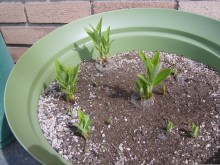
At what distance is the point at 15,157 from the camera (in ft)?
4.53

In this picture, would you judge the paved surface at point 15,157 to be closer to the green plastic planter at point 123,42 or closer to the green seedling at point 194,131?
the green plastic planter at point 123,42

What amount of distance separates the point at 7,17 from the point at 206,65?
0.96 m

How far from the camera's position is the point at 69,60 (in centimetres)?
107

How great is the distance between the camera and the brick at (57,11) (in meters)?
1.36

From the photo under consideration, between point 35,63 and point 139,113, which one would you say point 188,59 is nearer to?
point 139,113

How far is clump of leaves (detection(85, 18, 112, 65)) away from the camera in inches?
39.0

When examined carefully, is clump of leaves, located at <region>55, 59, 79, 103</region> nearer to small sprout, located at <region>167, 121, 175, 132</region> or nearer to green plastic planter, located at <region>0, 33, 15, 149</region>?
small sprout, located at <region>167, 121, 175, 132</region>

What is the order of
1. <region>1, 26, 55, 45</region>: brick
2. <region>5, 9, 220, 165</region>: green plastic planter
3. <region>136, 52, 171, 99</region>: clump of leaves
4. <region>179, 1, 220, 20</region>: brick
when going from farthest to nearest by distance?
1. <region>1, 26, 55, 45</region>: brick
2. <region>179, 1, 220, 20</region>: brick
3. <region>5, 9, 220, 165</region>: green plastic planter
4. <region>136, 52, 171, 99</region>: clump of leaves

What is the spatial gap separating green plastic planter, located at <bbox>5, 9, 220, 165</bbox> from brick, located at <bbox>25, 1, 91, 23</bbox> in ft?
0.98

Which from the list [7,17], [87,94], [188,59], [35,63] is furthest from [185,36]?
[7,17]

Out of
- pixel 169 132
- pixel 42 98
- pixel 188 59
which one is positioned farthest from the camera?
pixel 188 59

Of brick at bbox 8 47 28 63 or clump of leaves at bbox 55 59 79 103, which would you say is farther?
brick at bbox 8 47 28 63

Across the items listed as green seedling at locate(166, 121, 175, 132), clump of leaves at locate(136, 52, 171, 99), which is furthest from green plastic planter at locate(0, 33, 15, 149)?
green seedling at locate(166, 121, 175, 132)

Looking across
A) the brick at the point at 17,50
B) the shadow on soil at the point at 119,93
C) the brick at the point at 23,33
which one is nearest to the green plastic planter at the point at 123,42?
the shadow on soil at the point at 119,93
